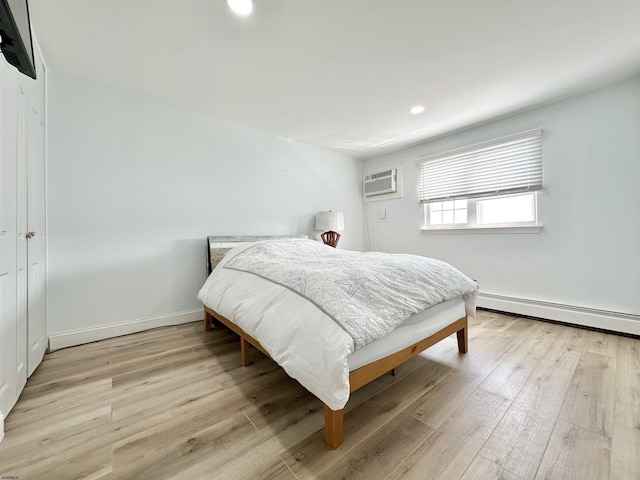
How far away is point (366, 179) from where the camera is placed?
13.9 ft

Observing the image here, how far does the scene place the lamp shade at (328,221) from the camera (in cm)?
347

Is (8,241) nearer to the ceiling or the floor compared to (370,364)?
nearer to the ceiling

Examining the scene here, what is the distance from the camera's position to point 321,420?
4.02ft

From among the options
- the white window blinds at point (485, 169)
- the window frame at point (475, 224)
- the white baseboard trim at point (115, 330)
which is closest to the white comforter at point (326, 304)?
the white baseboard trim at point (115, 330)

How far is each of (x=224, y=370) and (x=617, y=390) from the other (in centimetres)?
236

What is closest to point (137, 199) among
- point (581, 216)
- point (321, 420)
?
point (321, 420)

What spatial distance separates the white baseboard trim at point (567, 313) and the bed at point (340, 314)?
4.31 ft

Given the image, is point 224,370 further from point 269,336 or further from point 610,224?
point 610,224

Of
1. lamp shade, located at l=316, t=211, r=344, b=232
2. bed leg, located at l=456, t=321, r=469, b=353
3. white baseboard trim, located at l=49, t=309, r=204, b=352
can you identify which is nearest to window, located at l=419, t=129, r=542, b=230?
lamp shade, located at l=316, t=211, r=344, b=232

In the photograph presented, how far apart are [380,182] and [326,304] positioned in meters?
3.24

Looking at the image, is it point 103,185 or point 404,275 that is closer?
point 404,275

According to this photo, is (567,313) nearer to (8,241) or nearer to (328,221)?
(328,221)

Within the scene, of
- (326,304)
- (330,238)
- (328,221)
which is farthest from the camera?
(330,238)

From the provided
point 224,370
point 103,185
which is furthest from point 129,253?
point 224,370
